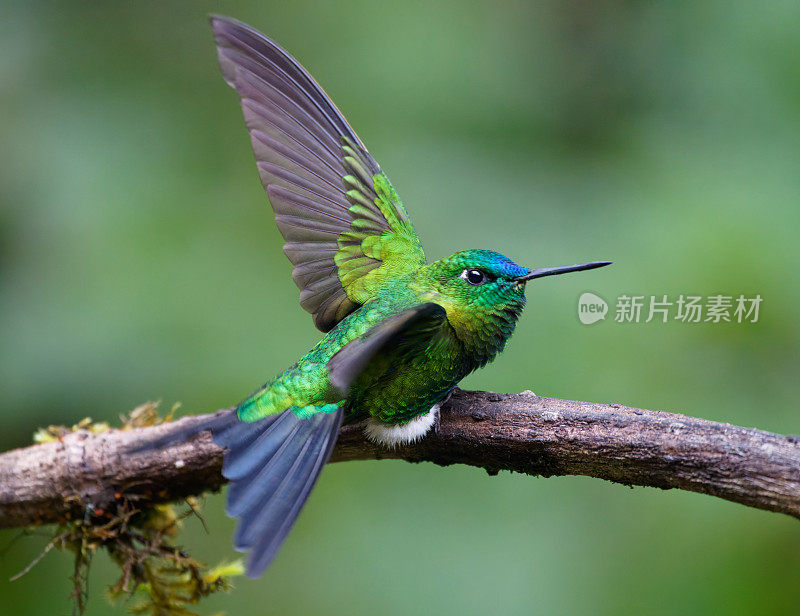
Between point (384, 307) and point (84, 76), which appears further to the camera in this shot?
point (84, 76)

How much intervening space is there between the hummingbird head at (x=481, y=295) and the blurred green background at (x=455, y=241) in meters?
0.92

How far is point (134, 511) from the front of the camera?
221cm

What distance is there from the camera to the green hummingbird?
69.2 inches

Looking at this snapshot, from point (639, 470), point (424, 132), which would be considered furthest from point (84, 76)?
point (639, 470)

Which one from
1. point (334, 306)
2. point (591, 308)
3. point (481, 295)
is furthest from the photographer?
point (591, 308)

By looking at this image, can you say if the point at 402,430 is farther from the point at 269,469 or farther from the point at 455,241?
the point at 455,241

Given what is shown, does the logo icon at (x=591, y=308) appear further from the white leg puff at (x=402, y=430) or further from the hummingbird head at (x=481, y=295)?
the white leg puff at (x=402, y=430)

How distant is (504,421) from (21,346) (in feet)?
6.96

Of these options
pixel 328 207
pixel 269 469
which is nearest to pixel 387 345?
pixel 269 469

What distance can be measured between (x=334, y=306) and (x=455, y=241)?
119 centimetres

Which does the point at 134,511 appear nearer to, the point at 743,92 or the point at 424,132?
the point at 424,132

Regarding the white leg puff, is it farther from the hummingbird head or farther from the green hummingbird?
the hummingbird head

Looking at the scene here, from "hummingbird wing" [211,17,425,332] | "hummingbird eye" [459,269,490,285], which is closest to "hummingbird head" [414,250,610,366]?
"hummingbird eye" [459,269,490,285]

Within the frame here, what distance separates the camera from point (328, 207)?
7.75ft
